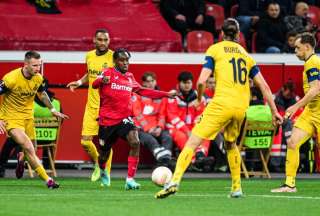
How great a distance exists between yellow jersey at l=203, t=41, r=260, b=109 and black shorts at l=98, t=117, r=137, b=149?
2976 mm

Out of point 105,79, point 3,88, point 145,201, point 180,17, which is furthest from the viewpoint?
point 180,17

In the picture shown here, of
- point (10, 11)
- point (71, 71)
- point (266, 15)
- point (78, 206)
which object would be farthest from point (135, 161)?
point (266, 15)

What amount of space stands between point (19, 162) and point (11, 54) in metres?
4.82

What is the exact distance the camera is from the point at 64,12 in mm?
26328

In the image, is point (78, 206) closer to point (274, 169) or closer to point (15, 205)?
point (15, 205)

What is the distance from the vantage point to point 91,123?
20.9 m

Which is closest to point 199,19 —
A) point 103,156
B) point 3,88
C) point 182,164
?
point 103,156

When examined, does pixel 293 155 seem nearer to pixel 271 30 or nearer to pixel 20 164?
pixel 20 164

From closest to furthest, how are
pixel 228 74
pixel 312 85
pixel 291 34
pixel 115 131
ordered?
pixel 228 74 < pixel 312 85 < pixel 115 131 < pixel 291 34

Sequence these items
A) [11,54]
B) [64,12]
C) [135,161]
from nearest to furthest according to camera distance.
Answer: [135,161], [11,54], [64,12]

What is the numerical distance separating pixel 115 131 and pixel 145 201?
3485mm

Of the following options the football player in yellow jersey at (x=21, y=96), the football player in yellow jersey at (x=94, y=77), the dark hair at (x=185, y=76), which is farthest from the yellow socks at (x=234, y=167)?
the dark hair at (x=185, y=76)

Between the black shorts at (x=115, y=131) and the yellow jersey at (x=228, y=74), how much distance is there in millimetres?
2976

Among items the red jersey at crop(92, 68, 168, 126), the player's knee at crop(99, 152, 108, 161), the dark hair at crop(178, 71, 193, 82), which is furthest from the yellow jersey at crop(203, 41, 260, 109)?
the dark hair at crop(178, 71, 193, 82)
